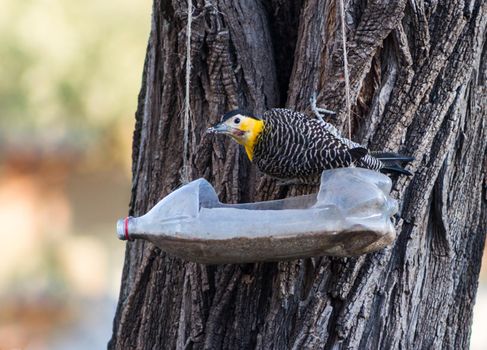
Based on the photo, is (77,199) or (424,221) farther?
(77,199)

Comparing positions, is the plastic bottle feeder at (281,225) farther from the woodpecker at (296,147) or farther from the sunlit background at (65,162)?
the sunlit background at (65,162)

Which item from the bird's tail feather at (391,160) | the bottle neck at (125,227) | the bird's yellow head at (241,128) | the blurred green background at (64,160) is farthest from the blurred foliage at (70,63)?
the bottle neck at (125,227)

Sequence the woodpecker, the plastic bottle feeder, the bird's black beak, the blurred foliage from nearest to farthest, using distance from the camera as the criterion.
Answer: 1. the plastic bottle feeder
2. the woodpecker
3. the bird's black beak
4. the blurred foliage

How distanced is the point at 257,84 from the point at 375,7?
45 cm

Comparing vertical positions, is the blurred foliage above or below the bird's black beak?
above

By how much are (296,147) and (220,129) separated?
0.23m

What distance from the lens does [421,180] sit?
2527mm

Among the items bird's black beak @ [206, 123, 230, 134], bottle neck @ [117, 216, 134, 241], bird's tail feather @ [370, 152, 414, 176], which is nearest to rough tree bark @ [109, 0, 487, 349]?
bird's tail feather @ [370, 152, 414, 176]

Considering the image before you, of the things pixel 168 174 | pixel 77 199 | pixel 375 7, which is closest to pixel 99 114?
pixel 77 199

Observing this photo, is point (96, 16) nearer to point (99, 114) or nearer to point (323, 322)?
point (99, 114)

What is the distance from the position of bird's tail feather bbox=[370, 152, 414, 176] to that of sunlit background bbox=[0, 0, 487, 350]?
4404mm

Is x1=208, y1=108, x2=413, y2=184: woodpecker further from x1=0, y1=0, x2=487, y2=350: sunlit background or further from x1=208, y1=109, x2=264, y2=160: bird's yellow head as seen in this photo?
x1=0, y1=0, x2=487, y2=350: sunlit background

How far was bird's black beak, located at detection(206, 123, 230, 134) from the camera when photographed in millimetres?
2461

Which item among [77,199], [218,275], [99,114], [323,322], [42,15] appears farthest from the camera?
[77,199]
